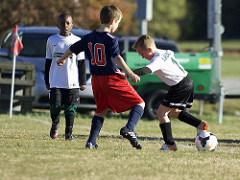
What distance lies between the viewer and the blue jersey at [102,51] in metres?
6.30

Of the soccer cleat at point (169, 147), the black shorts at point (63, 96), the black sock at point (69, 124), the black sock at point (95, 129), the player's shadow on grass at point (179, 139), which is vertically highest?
the black shorts at point (63, 96)

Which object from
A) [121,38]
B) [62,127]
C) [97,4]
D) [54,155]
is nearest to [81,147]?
[54,155]

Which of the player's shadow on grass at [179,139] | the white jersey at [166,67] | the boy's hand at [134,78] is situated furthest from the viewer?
the player's shadow on grass at [179,139]

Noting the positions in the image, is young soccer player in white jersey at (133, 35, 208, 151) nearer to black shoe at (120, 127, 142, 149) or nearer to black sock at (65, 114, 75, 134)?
black shoe at (120, 127, 142, 149)

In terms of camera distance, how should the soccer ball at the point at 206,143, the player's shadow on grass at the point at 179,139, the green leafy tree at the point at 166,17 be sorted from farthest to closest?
1. the green leafy tree at the point at 166,17
2. the player's shadow on grass at the point at 179,139
3. the soccer ball at the point at 206,143

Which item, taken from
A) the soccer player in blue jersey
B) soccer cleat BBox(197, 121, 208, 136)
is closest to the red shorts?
the soccer player in blue jersey

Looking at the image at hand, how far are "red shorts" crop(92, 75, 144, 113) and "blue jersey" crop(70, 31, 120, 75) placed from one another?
3.3 inches

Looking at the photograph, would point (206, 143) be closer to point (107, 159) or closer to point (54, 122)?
point (107, 159)

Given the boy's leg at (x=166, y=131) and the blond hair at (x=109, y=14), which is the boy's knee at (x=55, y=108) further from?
the blond hair at (x=109, y=14)

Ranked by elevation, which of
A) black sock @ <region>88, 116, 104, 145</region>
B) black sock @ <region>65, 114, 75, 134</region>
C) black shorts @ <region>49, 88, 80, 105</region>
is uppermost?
black shorts @ <region>49, 88, 80, 105</region>

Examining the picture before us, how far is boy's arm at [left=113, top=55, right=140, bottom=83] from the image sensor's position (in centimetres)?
606

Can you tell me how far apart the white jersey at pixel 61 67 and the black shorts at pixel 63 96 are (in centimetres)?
6

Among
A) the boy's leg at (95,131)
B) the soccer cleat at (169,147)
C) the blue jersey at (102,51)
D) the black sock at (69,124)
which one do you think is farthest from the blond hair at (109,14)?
the black sock at (69,124)

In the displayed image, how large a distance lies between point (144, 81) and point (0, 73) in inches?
134
